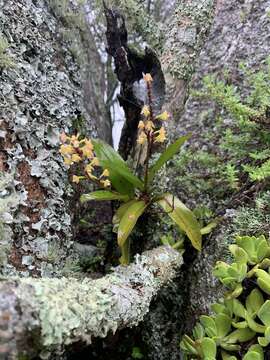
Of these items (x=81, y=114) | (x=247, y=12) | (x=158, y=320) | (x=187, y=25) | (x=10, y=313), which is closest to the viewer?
(x=10, y=313)

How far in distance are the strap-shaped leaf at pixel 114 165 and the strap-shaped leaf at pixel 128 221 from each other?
0.08m

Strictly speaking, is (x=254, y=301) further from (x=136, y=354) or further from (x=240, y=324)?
(x=136, y=354)

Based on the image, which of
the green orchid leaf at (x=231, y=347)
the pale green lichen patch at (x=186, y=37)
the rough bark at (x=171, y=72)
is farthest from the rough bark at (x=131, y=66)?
the green orchid leaf at (x=231, y=347)

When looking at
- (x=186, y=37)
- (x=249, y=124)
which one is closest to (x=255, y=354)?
(x=249, y=124)

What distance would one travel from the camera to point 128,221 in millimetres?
1374

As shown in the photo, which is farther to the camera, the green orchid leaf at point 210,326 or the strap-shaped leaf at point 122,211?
the strap-shaped leaf at point 122,211

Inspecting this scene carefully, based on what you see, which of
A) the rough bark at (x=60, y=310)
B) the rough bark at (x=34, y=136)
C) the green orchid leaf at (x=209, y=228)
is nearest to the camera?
the rough bark at (x=60, y=310)

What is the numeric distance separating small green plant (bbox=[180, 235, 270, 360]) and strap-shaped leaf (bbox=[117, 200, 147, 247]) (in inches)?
12.4

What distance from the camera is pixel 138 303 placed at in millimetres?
1138

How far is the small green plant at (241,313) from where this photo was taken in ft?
3.59

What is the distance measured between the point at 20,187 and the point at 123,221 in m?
0.35

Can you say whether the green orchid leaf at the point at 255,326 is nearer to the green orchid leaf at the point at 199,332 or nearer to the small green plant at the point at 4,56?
the green orchid leaf at the point at 199,332

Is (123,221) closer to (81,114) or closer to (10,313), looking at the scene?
(81,114)

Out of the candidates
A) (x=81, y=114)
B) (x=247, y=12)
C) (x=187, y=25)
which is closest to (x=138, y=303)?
(x=81, y=114)
